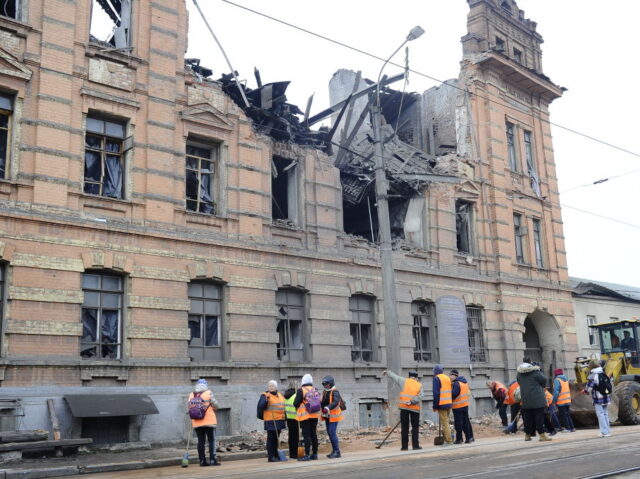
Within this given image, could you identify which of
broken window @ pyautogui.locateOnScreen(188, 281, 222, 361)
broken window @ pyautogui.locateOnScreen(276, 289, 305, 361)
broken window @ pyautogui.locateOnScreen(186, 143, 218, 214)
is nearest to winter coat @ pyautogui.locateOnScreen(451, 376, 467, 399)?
broken window @ pyautogui.locateOnScreen(276, 289, 305, 361)

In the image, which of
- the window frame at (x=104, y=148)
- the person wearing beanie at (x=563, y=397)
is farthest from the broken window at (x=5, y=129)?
the person wearing beanie at (x=563, y=397)

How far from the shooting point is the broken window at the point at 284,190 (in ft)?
71.7

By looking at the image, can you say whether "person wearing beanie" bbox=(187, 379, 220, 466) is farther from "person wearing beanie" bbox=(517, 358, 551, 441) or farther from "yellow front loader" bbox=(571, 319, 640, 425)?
"yellow front loader" bbox=(571, 319, 640, 425)

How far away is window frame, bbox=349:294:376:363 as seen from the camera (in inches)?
876

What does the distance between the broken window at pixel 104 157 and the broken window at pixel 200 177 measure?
200 cm

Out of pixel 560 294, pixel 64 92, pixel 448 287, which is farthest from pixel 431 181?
pixel 64 92

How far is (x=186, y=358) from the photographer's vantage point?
17984 millimetres

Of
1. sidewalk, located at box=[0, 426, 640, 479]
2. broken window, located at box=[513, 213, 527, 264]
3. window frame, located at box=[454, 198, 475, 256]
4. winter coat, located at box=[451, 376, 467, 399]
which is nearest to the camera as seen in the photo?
sidewalk, located at box=[0, 426, 640, 479]

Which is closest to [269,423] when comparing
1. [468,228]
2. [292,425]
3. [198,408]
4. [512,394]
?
[292,425]

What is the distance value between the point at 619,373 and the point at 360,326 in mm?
8369

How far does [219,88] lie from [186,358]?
7.81 m

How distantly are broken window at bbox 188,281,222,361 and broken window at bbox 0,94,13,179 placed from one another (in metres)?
5.44

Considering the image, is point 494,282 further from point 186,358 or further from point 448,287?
point 186,358

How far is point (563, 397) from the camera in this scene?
18.6 metres
